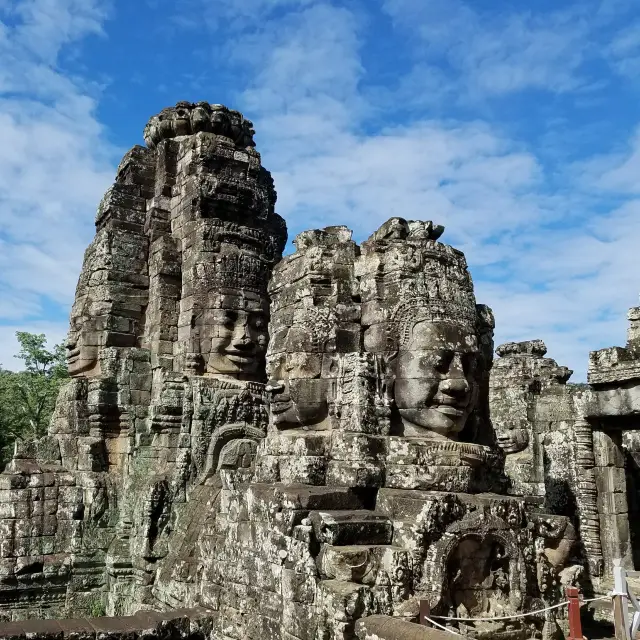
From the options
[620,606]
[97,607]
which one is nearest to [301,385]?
[620,606]

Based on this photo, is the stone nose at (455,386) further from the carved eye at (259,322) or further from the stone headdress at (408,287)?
the carved eye at (259,322)

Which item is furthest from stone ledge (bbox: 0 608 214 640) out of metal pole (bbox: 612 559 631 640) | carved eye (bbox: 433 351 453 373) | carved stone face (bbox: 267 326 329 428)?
metal pole (bbox: 612 559 631 640)

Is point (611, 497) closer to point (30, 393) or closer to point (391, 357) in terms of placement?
point (391, 357)

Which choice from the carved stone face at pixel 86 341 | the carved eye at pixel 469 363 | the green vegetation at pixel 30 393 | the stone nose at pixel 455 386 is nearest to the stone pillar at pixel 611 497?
the carved eye at pixel 469 363

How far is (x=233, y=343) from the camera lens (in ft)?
36.7

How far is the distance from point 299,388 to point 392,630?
2.65m

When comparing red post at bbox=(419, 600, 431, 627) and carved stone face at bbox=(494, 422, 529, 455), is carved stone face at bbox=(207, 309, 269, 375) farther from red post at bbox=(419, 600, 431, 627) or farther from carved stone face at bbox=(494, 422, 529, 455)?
red post at bbox=(419, 600, 431, 627)

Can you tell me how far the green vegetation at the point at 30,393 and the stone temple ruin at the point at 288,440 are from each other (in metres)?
17.4

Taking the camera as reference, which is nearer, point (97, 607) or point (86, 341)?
point (97, 607)

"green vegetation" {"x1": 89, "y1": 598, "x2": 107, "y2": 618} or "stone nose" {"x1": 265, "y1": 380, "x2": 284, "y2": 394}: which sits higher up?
"stone nose" {"x1": 265, "y1": 380, "x2": 284, "y2": 394}

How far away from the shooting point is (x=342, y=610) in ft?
16.6

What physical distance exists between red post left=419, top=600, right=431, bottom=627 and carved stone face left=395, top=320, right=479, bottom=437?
5.80 ft

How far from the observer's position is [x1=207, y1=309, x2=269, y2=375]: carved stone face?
1120 cm

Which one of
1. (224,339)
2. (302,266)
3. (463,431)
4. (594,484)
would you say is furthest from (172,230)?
(594,484)
